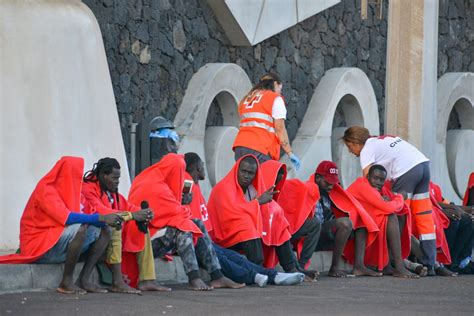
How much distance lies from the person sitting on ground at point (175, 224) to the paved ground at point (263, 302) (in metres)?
0.25

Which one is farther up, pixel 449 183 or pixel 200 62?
pixel 200 62

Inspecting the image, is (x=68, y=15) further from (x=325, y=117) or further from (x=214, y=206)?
(x=325, y=117)

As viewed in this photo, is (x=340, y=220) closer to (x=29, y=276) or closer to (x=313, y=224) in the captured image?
(x=313, y=224)

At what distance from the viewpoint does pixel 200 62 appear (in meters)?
16.5

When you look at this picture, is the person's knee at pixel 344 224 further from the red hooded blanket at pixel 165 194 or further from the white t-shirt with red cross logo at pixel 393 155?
the red hooded blanket at pixel 165 194

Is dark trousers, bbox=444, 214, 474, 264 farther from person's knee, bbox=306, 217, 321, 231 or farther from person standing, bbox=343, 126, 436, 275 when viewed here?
person's knee, bbox=306, 217, 321, 231

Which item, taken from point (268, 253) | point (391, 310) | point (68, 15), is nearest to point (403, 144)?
point (268, 253)

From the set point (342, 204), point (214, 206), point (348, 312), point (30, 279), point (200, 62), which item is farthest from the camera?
point (200, 62)

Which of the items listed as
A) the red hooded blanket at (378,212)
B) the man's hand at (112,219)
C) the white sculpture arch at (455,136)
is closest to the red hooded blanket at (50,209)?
the man's hand at (112,219)

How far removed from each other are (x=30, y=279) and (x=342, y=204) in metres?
4.10

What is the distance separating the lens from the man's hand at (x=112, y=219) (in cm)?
1055

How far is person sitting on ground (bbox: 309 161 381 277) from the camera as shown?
1354cm

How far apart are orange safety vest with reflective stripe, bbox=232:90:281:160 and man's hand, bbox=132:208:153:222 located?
3945mm

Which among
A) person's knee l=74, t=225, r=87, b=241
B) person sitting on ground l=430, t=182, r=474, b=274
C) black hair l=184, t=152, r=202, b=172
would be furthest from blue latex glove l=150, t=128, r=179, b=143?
person sitting on ground l=430, t=182, r=474, b=274
